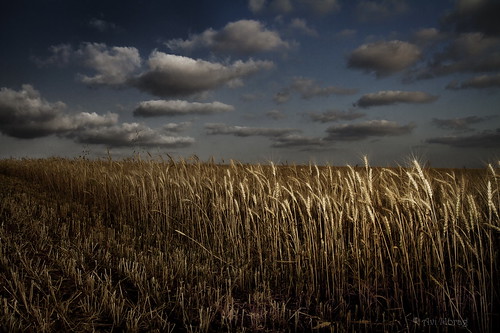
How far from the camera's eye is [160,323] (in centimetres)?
274

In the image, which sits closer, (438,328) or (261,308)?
(438,328)

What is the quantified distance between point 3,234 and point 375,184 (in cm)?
576

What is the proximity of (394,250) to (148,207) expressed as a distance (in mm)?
4902

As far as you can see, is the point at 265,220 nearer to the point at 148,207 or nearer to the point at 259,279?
the point at 259,279

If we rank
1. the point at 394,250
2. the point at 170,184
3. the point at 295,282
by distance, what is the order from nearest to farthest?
the point at 394,250 < the point at 295,282 < the point at 170,184

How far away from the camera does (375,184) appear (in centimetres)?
503

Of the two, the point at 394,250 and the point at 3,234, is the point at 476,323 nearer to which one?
the point at 394,250

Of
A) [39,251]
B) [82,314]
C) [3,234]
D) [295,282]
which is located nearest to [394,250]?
[295,282]

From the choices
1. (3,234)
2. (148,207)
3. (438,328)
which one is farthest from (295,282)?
(3,234)

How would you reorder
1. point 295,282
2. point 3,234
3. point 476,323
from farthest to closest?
point 3,234 < point 295,282 < point 476,323

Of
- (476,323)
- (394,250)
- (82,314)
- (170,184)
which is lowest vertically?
(476,323)

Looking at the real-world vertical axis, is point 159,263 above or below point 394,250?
below

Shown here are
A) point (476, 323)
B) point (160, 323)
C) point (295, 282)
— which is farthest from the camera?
point (295, 282)

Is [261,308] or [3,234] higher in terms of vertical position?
[3,234]
